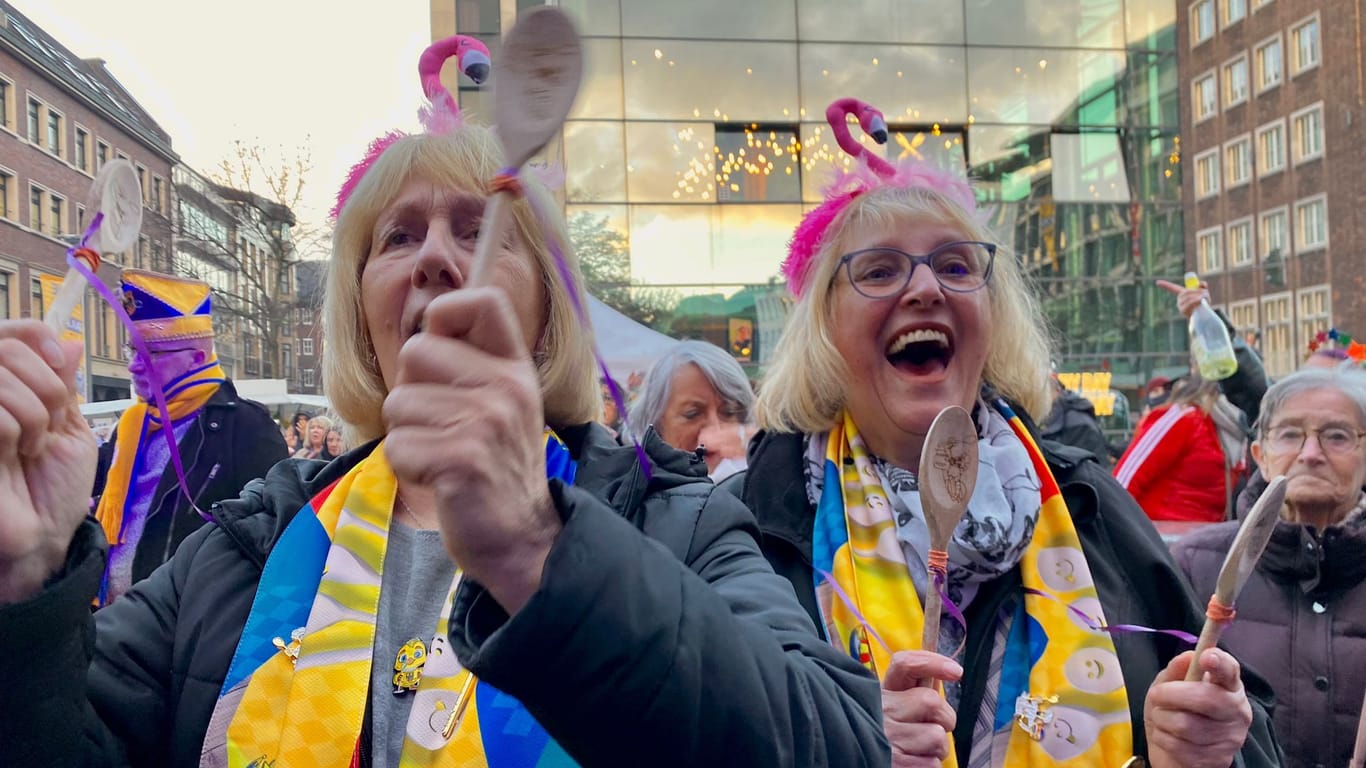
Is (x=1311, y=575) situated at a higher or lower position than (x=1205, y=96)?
lower

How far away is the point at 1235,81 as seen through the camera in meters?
31.6

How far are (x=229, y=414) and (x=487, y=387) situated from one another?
331 centimetres

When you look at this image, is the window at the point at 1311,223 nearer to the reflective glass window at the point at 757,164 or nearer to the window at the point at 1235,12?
the window at the point at 1235,12

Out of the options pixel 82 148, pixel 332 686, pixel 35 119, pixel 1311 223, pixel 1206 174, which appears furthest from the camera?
pixel 1206 174

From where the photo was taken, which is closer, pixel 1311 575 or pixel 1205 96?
pixel 1311 575

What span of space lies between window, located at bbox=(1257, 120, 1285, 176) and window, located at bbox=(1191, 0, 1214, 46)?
4342 millimetres

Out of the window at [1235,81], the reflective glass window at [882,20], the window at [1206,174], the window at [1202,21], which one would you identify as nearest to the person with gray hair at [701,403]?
the reflective glass window at [882,20]

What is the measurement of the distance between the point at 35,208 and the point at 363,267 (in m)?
23.9

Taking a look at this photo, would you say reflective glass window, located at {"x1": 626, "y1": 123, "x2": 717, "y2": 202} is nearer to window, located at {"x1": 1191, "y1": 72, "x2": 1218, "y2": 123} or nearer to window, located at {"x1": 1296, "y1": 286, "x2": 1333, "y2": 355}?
window, located at {"x1": 1296, "y1": 286, "x2": 1333, "y2": 355}

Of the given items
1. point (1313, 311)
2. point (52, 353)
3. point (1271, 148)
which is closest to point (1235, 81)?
point (1271, 148)

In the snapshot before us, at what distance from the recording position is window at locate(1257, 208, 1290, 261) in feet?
98.8

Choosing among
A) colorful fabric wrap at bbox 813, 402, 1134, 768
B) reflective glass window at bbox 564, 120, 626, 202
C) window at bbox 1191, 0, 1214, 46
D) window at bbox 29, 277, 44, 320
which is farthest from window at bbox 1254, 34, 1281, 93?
colorful fabric wrap at bbox 813, 402, 1134, 768

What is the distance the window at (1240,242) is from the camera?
30938 millimetres

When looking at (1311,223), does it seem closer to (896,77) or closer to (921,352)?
(896,77)
